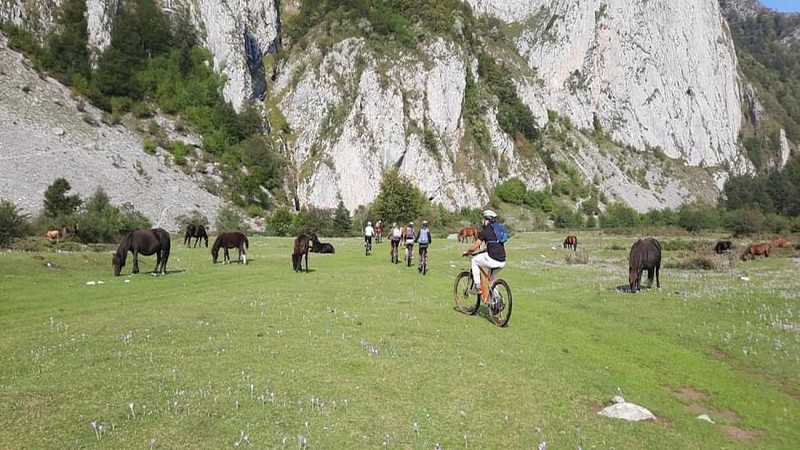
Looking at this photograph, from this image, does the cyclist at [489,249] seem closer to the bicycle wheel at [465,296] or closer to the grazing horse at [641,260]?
the bicycle wheel at [465,296]

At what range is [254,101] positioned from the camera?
382 ft

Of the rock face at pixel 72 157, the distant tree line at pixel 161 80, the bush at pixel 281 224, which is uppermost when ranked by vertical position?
the distant tree line at pixel 161 80

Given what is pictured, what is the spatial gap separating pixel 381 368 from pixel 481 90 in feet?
423

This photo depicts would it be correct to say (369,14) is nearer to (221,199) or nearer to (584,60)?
(221,199)

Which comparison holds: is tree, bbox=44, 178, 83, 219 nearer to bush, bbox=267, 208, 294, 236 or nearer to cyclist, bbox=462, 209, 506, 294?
bush, bbox=267, 208, 294, 236

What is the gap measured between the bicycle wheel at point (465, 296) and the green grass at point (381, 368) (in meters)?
0.67

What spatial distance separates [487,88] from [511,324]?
127 m

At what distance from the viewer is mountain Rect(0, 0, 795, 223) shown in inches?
4429

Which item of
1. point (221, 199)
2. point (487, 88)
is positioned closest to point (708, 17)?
point (487, 88)

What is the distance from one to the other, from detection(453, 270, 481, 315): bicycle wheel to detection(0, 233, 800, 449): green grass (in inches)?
26.3

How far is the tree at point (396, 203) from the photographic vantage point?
85.6m

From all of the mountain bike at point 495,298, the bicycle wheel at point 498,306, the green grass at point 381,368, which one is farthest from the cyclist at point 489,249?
the green grass at point 381,368

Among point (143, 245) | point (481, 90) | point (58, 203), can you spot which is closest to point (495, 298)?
point (143, 245)

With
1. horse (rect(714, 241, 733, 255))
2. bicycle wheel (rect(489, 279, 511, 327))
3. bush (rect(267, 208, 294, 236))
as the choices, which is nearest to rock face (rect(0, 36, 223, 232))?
bush (rect(267, 208, 294, 236))
